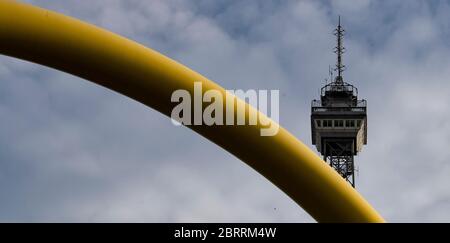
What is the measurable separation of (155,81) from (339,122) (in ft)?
264

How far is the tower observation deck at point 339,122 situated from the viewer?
276 feet

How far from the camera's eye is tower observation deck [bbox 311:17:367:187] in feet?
276

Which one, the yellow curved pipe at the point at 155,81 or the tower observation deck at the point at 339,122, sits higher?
the tower observation deck at the point at 339,122

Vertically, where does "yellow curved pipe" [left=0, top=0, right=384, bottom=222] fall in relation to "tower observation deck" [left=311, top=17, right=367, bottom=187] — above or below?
below

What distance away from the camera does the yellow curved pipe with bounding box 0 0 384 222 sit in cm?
533

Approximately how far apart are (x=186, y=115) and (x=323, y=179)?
112 centimetres

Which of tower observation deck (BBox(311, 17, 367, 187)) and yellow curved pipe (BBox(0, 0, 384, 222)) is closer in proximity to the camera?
yellow curved pipe (BBox(0, 0, 384, 222))

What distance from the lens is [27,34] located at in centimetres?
529

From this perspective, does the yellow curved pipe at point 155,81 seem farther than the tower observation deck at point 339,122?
No

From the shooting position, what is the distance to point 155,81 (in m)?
5.53

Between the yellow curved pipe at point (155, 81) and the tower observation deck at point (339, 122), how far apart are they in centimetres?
7837

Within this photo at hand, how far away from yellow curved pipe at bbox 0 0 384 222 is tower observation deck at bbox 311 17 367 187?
257 feet
